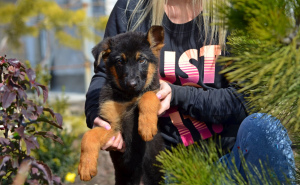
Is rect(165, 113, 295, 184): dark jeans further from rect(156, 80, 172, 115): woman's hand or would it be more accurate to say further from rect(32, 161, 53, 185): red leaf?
rect(32, 161, 53, 185): red leaf

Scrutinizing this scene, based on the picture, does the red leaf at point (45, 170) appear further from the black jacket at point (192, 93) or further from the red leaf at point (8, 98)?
the black jacket at point (192, 93)

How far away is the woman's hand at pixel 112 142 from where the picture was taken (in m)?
2.36

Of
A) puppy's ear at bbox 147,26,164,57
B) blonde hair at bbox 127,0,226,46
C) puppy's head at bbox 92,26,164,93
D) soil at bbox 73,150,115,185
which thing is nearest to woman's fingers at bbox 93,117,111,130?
puppy's head at bbox 92,26,164,93

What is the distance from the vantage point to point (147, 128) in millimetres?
2080

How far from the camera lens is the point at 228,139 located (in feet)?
8.55

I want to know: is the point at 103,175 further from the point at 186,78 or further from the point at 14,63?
the point at 14,63

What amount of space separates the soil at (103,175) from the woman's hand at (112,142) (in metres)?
1.96

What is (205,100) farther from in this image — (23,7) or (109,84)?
(23,7)

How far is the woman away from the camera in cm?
251

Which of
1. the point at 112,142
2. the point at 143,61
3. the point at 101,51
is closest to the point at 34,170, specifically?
the point at 112,142

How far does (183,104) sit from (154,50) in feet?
1.56

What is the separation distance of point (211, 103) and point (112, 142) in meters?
0.71

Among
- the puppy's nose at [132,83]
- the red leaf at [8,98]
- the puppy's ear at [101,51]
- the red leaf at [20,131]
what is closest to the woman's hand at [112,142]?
the puppy's nose at [132,83]

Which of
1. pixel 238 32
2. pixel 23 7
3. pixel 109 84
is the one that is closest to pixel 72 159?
pixel 109 84
